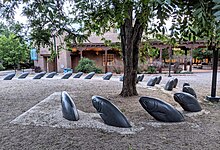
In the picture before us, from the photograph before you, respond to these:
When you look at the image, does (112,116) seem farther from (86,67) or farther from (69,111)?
(86,67)

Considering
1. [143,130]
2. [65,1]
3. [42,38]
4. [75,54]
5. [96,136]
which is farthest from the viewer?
[75,54]

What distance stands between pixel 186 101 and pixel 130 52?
273 centimetres

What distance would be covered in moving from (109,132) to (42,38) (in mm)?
2759

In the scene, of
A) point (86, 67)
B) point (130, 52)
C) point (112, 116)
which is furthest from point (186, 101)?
point (86, 67)

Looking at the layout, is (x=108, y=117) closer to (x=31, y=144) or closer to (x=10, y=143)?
(x=31, y=144)

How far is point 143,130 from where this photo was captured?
408 cm

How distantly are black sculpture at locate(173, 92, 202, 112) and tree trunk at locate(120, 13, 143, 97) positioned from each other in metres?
2.26

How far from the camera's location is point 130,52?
7.19 metres

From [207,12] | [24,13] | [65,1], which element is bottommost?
[207,12]

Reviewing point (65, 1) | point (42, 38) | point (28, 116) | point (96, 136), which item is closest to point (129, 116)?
point (96, 136)

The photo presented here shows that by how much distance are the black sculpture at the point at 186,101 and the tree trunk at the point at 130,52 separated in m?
2.26

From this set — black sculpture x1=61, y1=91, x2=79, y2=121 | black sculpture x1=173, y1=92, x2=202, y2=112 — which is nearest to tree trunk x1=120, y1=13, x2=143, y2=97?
black sculpture x1=173, y1=92, x2=202, y2=112

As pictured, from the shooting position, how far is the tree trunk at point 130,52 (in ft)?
23.2

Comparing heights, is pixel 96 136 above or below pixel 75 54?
below
